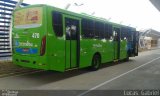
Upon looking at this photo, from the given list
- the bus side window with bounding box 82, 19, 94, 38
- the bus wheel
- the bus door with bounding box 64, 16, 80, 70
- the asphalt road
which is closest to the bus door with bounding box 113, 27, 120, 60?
the bus wheel

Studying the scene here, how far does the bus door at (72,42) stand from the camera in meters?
10.5

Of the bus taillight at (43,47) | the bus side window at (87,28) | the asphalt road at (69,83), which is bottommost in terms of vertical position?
the asphalt road at (69,83)

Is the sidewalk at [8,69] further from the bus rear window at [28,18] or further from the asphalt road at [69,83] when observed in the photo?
the bus rear window at [28,18]

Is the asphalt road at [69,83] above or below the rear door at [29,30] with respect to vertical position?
below

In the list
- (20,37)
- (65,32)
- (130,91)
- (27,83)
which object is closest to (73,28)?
(65,32)

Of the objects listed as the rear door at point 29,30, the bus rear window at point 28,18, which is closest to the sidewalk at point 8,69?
the rear door at point 29,30

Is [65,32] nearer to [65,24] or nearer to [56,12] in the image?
[65,24]

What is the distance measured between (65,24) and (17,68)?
11.0ft

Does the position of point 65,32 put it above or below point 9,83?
above

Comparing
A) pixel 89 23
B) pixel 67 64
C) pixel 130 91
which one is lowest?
pixel 130 91

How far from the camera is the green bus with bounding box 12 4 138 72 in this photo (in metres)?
9.45

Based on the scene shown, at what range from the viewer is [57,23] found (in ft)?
32.4

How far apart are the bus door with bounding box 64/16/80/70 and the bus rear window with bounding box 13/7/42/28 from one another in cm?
129

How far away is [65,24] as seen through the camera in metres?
10.4
